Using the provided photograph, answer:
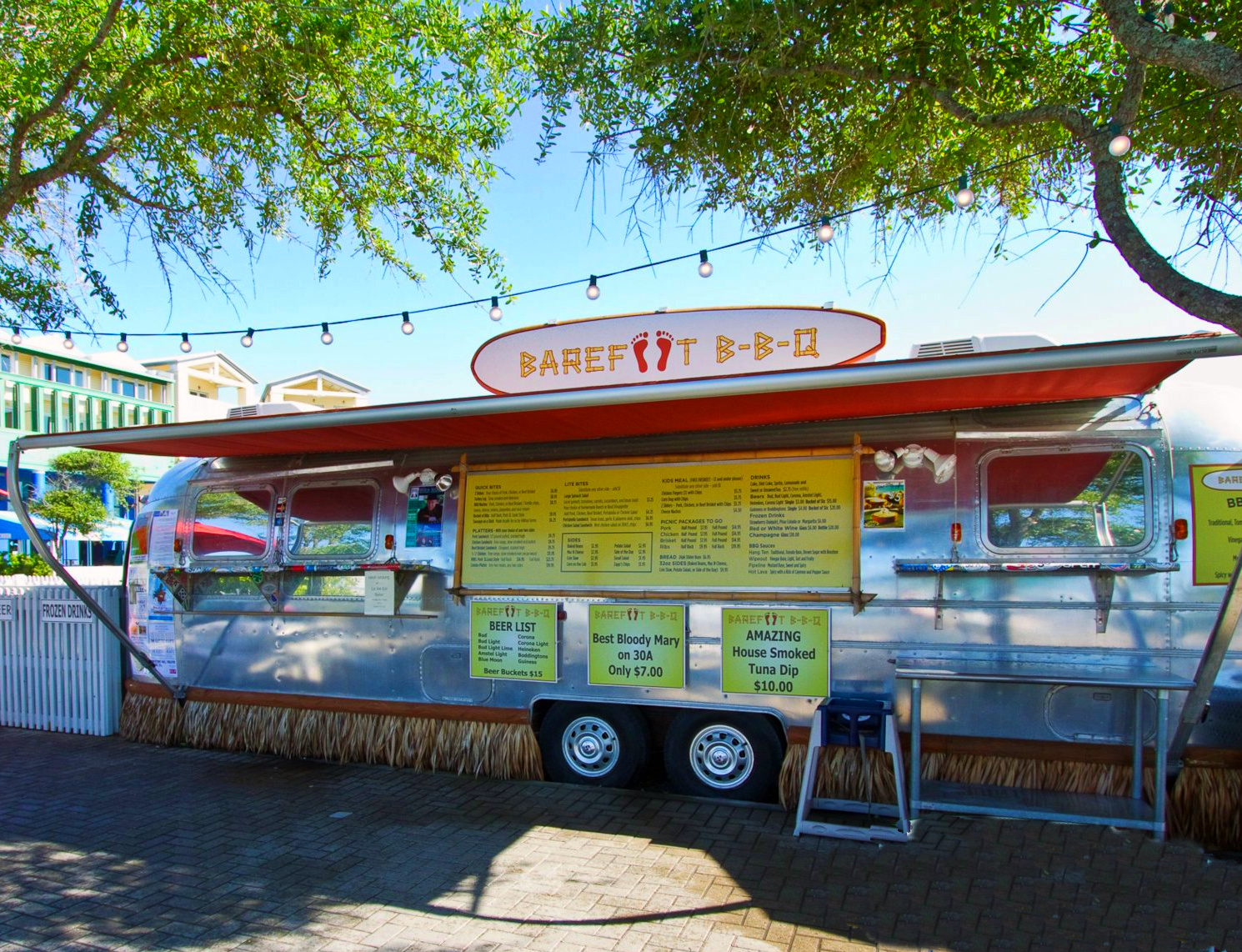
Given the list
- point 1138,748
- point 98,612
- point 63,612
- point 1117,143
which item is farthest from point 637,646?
point 63,612

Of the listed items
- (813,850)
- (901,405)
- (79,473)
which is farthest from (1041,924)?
(79,473)

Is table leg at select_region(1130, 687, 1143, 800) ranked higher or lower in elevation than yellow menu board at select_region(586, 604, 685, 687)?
lower

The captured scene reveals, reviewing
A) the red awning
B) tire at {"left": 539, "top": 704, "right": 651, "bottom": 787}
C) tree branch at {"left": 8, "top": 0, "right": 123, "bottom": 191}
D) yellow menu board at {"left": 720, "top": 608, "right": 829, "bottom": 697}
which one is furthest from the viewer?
tree branch at {"left": 8, "top": 0, "right": 123, "bottom": 191}

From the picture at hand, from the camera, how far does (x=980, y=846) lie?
14.7 feet

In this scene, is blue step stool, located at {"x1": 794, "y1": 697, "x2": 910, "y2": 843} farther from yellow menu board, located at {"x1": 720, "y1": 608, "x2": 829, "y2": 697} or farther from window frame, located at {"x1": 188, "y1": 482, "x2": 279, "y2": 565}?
window frame, located at {"x1": 188, "y1": 482, "x2": 279, "y2": 565}

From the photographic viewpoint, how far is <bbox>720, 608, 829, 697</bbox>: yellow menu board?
511cm

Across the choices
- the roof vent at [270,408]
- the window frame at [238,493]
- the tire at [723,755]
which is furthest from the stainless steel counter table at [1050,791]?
A: the window frame at [238,493]

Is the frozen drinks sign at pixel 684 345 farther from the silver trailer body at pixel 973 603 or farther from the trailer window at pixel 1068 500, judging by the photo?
the trailer window at pixel 1068 500

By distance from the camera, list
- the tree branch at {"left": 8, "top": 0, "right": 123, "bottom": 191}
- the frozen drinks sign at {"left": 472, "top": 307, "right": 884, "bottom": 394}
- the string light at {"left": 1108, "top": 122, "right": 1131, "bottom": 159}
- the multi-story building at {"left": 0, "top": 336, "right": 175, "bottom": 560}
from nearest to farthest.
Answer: the string light at {"left": 1108, "top": 122, "right": 1131, "bottom": 159} → the frozen drinks sign at {"left": 472, "top": 307, "right": 884, "bottom": 394} → the tree branch at {"left": 8, "top": 0, "right": 123, "bottom": 191} → the multi-story building at {"left": 0, "top": 336, "right": 175, "bottom": 560}

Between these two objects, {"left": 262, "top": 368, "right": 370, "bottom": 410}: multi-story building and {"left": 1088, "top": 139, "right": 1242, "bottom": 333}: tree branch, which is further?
{"left": 262, "top": 368, "right": 370, "bottom": 410}: multi-story building

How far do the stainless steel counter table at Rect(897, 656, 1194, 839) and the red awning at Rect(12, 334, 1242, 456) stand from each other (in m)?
1.45

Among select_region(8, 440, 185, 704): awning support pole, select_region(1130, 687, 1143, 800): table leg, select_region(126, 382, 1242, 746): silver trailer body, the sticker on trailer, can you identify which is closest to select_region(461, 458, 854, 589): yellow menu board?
select_region(126, 382, 1242, 746): silver trailer body

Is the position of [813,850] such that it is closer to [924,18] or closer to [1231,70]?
[1231,70]

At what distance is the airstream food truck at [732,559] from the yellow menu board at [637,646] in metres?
0.02
